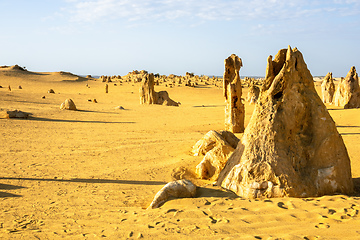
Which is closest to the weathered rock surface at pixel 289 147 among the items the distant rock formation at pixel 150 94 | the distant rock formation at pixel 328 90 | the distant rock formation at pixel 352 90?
the distant rock formation at pixel 352 90

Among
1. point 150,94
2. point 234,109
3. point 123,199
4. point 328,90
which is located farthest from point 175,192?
point 328,90

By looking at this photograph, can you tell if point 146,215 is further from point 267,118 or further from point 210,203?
point 267,118

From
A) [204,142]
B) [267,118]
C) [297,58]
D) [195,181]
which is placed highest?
[297,58]

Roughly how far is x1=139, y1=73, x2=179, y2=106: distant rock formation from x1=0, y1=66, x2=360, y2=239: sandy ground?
11.1 m

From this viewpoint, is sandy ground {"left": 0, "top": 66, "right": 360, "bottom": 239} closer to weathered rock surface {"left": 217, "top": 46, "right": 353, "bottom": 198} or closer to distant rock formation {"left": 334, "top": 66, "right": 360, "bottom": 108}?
weathered rock surface {"left": 217, "top": 46, "right": 353, "bottom": 198}

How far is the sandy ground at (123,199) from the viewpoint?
3764 millimetres

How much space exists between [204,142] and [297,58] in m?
3.61

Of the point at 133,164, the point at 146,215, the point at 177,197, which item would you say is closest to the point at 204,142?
the point at 133,164

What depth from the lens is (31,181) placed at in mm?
6352

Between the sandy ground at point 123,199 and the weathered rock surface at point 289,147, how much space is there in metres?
0.35

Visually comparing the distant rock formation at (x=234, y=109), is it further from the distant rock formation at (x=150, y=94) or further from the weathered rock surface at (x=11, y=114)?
the distant rock formation at (x=150, y=94)

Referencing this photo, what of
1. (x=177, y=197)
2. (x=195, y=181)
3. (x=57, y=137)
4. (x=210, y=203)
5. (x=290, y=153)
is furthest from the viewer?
(x=57, y=137)

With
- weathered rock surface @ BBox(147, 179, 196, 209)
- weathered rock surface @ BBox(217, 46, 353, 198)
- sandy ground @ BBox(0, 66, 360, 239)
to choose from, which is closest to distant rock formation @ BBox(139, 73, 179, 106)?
sandy ground @ BBox(0, 66, 360, 239)

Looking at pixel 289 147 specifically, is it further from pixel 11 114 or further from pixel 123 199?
pixel 11 114
